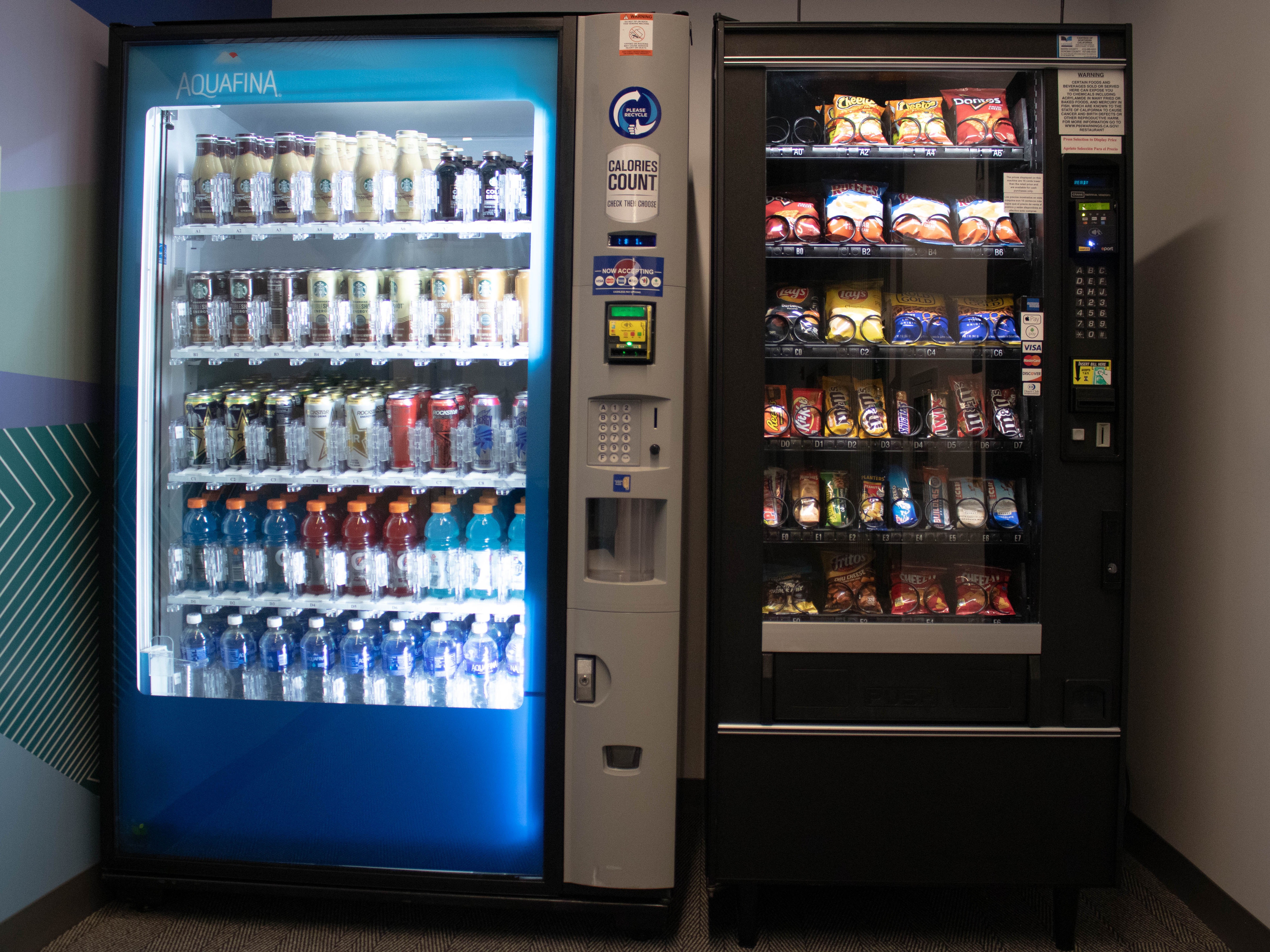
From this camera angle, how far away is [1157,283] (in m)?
2.53

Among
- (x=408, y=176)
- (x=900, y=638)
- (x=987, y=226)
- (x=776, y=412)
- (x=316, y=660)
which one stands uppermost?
(x=408, y=176)

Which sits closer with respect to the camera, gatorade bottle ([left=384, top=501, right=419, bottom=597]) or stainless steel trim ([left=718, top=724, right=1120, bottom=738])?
A: stainless steel trim ([left=718, top=724, right=1120, bottom=738])

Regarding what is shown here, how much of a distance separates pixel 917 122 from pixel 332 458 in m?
1.86

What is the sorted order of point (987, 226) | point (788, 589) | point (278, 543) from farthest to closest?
point (278, 543), point (788, 589), point (987, 226)

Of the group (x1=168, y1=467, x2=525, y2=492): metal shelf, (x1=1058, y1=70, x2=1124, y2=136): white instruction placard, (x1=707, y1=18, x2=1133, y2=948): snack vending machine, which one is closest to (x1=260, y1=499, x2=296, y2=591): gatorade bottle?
(x1=168, y1=467, x2=525, y2=492): metal shelf

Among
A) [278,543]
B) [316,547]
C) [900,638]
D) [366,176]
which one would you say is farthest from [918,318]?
[278,543]

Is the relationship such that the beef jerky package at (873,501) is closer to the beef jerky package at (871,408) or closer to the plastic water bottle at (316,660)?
the beef jerky package at (871,408)

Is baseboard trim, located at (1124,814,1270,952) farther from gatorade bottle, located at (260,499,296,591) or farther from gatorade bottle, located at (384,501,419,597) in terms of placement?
gatorade bottle, located at (260,499,296,591)

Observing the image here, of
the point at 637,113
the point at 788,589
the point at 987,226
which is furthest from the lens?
the point at 788,589

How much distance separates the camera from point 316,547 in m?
2.28

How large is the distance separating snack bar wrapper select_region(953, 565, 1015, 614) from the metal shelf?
49.2 inches

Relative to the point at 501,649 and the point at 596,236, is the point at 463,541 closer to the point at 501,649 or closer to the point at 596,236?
the point at 501,649

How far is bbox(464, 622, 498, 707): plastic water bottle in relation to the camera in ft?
7.30

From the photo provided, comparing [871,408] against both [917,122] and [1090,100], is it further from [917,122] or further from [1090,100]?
[1090,100]
